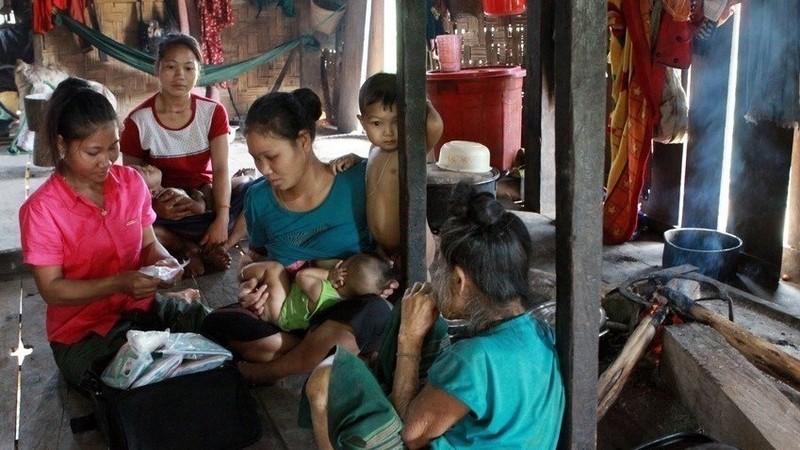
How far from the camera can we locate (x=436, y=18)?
6.55 metres

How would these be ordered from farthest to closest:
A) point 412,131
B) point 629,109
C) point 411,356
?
point 629,109, point 412,131, point 411,356

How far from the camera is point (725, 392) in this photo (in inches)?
86.0

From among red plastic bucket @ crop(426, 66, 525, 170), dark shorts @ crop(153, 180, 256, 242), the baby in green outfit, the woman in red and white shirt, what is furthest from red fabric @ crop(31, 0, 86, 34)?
the baby in green outfit

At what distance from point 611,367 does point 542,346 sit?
2.82ft

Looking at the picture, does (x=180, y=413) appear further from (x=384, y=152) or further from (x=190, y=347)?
(x=384, y=152)

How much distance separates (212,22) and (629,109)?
5828 millimetres

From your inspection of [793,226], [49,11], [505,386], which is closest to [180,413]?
[505,386]

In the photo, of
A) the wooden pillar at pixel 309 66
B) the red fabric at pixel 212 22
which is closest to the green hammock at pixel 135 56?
the red fabric at pixel 212 22

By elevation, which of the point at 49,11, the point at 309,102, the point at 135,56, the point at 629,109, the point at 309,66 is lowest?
the point at 629,109

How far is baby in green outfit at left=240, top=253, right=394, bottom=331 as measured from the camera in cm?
254

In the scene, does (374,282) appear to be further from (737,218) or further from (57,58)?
(57,58)

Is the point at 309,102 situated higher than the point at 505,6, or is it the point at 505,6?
the point at 505,6

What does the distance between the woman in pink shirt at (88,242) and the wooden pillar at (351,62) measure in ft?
19.0

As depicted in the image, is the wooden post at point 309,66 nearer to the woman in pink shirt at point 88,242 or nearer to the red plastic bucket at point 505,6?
the red plastic bucket at point 505,6
